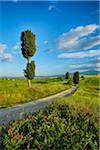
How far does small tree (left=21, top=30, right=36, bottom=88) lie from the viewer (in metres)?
52.3

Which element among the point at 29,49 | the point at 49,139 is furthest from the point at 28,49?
the point at 49,139

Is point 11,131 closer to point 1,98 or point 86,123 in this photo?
point 86,123

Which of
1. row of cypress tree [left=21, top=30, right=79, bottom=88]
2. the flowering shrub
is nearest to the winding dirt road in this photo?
the flowering shrub

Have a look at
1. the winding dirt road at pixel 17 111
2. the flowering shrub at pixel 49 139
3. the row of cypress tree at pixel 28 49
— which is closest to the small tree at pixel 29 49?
the row of cypress tree at pixel 28 49

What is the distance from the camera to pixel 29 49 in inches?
2045

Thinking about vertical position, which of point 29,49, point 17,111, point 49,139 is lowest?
point 17,111

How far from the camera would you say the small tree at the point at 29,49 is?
52.3 m

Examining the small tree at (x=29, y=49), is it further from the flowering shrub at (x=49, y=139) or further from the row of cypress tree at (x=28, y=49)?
the flowering shrub at (x=49, y=139)

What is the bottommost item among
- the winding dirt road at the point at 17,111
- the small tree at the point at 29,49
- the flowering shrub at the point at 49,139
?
the winding dirt road at the point at 17,111

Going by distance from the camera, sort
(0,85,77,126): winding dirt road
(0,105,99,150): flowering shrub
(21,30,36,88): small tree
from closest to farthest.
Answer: (0,105,99,150): flowering shrub
(0,85,77,126): winding dirt road
(21,30,36,88): small tree

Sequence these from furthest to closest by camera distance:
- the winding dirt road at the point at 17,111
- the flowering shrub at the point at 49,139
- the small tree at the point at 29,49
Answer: the small tree at the point at 29,49, the winding dirt road at the point at 17,111, the flowering shrub at the point at 49,139

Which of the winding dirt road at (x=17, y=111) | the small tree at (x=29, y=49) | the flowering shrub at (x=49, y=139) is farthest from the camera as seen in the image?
the small tree at (x=29, y=49)

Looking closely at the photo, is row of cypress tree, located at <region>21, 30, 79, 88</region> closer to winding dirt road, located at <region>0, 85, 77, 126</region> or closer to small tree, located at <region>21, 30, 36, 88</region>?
small tree, located at <region>21, 30, 36, 88</region>

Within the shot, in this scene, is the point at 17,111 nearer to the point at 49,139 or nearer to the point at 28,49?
the point at 49,139
